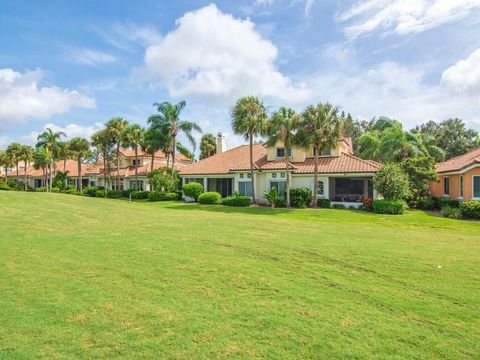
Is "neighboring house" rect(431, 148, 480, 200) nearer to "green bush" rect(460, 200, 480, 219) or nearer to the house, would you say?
"green bush" rect(460, 200, 480, 219)

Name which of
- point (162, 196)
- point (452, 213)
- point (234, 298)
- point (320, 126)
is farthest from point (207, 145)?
point (234, 298)

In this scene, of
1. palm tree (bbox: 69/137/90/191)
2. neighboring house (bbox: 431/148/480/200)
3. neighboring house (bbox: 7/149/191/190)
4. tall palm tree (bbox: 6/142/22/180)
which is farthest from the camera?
tall palm tree (bbox: 6/142/22/180)

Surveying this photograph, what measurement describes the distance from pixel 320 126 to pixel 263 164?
789 cm

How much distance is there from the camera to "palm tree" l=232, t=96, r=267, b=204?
2929 centimetres

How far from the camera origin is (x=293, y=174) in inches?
Answer: 1220

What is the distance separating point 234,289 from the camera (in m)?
6.73

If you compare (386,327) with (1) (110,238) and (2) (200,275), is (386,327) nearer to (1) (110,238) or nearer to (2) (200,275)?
(2) (200,275)

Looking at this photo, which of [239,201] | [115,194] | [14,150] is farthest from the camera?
[14,150]

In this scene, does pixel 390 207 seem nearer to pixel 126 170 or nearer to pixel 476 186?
pixel 476 186

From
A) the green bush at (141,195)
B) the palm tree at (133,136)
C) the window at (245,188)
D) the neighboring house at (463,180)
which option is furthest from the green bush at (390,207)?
the palm tree at (133,136)

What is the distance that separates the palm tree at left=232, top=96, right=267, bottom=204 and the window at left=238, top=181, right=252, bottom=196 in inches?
197

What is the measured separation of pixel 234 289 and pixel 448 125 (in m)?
61.3

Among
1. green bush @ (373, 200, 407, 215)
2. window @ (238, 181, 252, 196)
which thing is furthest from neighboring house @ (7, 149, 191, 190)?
green bush @ (373, 200, 407, 215)

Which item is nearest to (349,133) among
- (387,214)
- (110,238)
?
(387,214)
